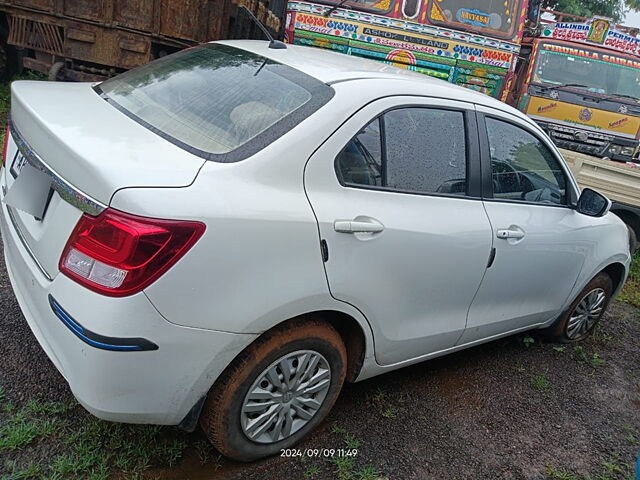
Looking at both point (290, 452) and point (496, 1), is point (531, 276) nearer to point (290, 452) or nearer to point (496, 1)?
point (290, 452)

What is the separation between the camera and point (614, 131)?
28.6ft

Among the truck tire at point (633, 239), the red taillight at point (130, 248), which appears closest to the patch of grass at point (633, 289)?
the truck tire at point (633, 239)

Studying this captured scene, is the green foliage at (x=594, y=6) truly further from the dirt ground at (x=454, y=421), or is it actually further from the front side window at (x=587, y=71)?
the dirt ground at (x=454, y=421)

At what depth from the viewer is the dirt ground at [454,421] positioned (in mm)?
2441

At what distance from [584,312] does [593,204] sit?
106 cm

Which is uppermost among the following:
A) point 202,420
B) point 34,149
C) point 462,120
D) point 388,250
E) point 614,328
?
Answer: point 462,120

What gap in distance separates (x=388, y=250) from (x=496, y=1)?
6415mm

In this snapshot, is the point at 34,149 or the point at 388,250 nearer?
the point at 34,149

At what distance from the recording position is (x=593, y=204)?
129 inches

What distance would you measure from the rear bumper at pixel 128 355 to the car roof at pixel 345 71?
1221 mm

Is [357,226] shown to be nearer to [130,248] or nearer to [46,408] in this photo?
[130,248]

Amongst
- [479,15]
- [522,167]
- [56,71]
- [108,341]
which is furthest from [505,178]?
[56,71]

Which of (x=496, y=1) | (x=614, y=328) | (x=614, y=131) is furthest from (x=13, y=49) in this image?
(x=614, y=131)

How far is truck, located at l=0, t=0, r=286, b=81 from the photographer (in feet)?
22.6
